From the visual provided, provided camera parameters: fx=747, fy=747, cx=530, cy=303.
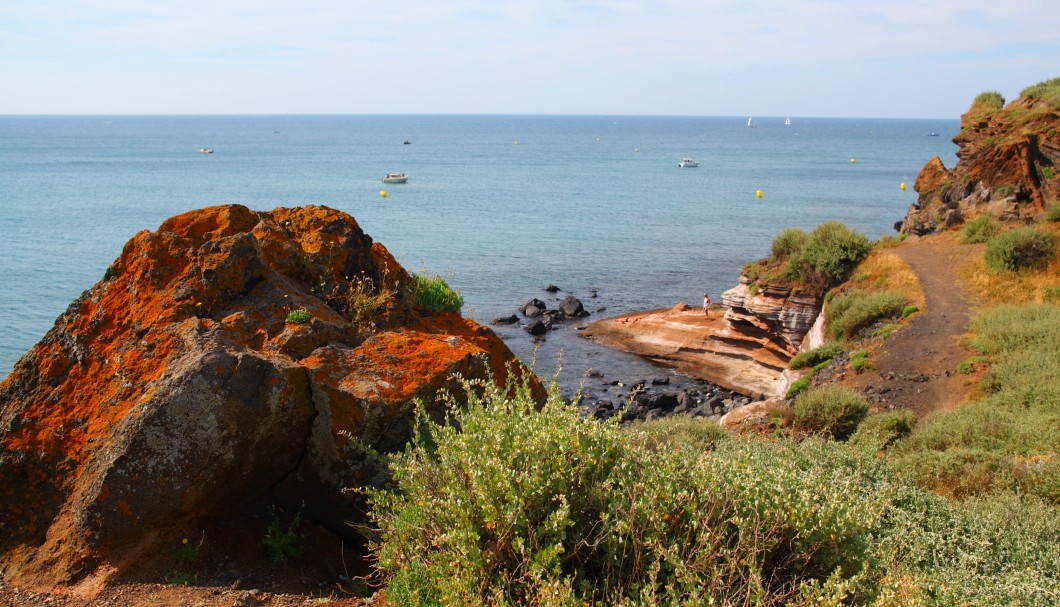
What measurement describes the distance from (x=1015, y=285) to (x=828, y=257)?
→ 18.7 feet

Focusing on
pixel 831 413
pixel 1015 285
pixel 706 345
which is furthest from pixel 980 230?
pixel 831 413

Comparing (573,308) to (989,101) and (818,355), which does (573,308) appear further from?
(989,101)

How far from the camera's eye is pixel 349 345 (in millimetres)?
7281

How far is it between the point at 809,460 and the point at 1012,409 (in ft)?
27.9

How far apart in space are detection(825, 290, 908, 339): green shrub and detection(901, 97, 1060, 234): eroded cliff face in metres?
10.9

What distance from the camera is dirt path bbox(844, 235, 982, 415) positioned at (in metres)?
17.1

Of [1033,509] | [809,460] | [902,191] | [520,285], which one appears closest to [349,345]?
[809,460]

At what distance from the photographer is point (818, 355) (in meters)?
22.1

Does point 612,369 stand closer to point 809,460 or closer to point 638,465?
point 809,460

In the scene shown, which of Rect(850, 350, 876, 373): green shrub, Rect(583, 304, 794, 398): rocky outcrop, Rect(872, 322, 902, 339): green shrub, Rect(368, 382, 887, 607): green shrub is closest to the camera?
Rect(368, 382, 887, 607): green shrub

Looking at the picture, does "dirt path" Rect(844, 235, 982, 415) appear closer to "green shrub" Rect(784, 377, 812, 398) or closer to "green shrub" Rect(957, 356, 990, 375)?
"green shrub" Rect(957, 356, 990, 375)

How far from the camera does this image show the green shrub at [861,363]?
19.2 m

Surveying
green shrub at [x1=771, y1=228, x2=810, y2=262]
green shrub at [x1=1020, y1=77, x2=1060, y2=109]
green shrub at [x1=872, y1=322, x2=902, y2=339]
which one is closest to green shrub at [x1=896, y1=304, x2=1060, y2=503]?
green shrub at [x1=872, y1=322, x2=902, y2=339]

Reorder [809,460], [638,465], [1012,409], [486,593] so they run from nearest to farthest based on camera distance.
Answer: [486,593]
[638,465]
[809,460]
[1012,409]
